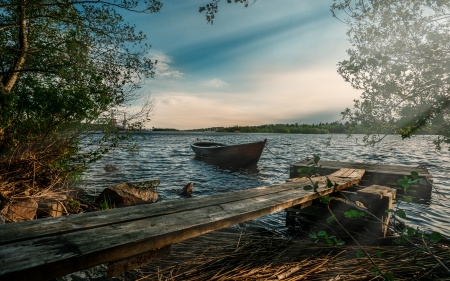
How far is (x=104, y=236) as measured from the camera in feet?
6.43

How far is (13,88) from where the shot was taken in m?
8.02

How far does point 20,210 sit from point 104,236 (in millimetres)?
4685

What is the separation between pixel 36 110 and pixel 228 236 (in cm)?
578

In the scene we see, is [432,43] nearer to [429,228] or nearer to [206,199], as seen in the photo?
[206,199]

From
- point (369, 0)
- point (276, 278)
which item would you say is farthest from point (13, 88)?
point (369, 0)

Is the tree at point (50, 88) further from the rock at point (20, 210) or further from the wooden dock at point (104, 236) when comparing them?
the wooden dock at point (104, 236)

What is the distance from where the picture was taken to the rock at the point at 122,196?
26.3ft

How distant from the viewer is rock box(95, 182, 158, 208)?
26.3 feet

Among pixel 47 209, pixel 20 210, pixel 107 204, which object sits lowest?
pixel 107 204

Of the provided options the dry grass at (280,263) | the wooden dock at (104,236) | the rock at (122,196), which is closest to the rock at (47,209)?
the rock at (122,196)

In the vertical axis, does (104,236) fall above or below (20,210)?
above

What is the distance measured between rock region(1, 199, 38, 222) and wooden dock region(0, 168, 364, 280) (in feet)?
12.8

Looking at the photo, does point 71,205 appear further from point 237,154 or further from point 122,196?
point 237,154

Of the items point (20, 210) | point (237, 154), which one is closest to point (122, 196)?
point (20, 210)
